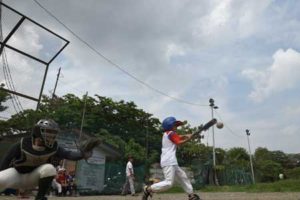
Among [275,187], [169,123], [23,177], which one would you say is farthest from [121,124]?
[23,177]

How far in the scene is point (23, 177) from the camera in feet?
17.0

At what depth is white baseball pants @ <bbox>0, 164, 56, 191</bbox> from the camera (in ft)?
16.5

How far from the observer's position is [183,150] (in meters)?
48.0

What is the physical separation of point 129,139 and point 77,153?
117ft

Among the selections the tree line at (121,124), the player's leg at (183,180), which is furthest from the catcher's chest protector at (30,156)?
the tree line at (121,124)

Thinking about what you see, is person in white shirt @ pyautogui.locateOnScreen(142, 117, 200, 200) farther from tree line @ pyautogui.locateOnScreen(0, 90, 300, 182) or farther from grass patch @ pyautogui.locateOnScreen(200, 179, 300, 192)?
tree line @ pyautogui.locateOnScreen(0, 90, 300, 182)

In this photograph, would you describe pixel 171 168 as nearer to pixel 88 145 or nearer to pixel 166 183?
pixel 166 183

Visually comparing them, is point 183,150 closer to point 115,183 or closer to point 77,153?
point 115,183

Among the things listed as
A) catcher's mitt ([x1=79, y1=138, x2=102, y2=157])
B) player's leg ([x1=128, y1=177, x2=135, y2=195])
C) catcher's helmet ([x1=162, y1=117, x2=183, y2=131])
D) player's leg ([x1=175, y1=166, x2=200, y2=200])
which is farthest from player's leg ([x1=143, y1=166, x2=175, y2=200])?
player's leg ([x1=128, y1=177, x2=135, y2=195])

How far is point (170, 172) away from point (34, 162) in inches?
109

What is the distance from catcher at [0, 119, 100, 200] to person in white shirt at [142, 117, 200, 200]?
2465mm

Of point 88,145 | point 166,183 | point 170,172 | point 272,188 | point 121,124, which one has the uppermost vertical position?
point 121,124

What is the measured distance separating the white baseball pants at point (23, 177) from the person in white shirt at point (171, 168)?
2479 mm

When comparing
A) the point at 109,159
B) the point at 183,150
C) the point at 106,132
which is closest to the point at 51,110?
the point at 106,132
